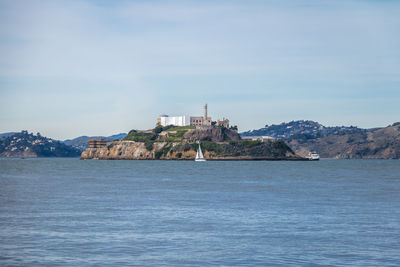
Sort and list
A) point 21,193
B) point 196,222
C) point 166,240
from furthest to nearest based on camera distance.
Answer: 1. point 21,193
2. point 196,222
3. point 166,240

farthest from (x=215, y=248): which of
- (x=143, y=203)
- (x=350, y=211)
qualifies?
(x=143, y=203)

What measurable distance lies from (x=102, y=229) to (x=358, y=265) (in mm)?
14372

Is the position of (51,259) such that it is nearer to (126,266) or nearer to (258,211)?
(126,266)

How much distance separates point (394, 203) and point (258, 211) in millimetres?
13913

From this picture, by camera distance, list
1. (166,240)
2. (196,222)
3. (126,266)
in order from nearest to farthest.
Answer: (126,266)
(166,240)
(196,222)

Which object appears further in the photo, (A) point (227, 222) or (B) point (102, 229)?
(A) point (227, 222)

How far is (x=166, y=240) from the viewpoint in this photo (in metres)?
28.7

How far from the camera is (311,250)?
26.2m

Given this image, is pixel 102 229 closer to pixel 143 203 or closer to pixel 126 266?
pixel 126 266

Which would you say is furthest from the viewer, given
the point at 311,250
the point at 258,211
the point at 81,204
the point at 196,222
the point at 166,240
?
the point at 81,204

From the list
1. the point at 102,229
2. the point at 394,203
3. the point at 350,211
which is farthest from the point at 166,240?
the point at 394,203

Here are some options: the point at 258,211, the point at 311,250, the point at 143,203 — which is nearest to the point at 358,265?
the point at 311,250

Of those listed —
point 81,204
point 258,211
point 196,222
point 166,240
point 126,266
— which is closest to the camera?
point 126,266

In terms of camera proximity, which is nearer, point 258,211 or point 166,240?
point 166,240
